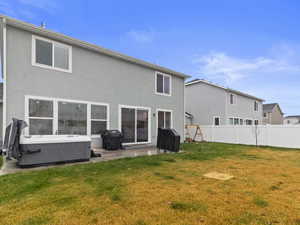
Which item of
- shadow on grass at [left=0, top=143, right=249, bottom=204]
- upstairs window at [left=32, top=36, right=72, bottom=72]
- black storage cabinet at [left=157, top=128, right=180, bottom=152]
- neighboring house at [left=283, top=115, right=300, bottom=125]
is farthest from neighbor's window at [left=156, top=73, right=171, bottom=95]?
neighboring house at [left=283, top=115, right=300, bottom=125]

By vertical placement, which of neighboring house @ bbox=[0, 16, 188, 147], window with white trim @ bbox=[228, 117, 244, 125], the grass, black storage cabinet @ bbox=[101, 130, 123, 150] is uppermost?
neighboring house @ bbox=[0, 16, 188, 147]

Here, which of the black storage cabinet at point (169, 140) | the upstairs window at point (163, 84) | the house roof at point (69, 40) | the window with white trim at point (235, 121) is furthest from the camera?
the window with white trim at point (235, 121)

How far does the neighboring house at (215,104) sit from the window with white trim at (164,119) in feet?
24.1

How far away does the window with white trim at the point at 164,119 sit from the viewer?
39.4ft

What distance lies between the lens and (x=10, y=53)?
6.71m

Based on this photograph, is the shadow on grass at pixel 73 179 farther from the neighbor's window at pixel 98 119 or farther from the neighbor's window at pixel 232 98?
the neighbor's window at pixel 232 98

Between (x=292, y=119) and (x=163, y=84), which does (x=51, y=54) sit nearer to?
(x=163, y=84)

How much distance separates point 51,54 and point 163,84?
6.74m

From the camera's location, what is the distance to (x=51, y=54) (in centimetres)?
765

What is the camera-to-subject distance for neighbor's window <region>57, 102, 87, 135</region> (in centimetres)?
777

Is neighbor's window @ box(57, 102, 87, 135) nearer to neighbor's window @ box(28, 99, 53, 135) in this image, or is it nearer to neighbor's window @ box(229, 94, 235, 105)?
neighbor's window @ box(28, 99, 53, 135)

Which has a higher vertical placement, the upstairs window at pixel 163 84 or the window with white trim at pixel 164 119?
the upstairs window at pixel 163 84

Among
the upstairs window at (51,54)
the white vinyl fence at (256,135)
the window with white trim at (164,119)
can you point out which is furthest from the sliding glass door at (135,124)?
the white vinyl fence at (256,135)

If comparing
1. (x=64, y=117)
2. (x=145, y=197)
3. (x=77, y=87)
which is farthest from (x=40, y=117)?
(x=145, y=197)
